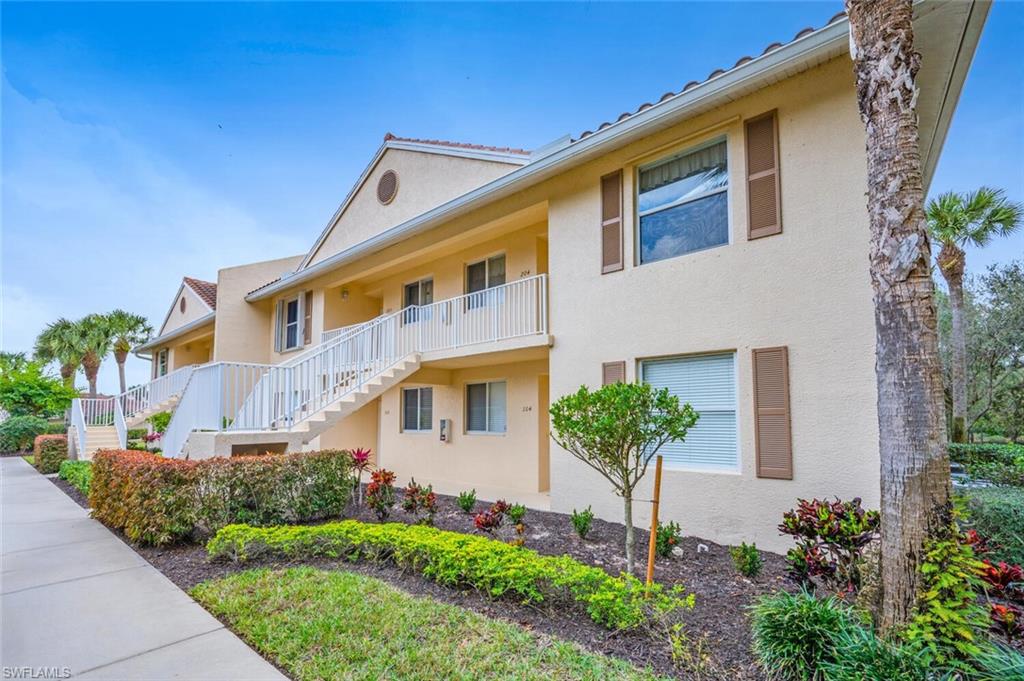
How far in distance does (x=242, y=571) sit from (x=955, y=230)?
67.5ft

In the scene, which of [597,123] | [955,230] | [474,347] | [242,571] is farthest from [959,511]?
[955,230]

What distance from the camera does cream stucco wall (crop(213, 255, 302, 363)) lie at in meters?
17.2

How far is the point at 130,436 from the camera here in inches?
690

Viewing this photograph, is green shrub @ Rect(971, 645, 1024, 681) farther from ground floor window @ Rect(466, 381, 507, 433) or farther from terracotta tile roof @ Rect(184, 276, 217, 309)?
terracotta tile roof @ Rect(184, 276, 217, 309)

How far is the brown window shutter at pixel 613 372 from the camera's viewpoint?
8031 millimetres

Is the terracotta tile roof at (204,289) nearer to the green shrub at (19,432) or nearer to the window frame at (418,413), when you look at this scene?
the green shrub at (19,432)

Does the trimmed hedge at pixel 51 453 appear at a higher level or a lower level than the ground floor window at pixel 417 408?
lower

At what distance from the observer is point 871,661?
2.93 m

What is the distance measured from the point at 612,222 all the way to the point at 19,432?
89.7 ft

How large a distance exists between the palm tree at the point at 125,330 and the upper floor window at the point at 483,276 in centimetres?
3058

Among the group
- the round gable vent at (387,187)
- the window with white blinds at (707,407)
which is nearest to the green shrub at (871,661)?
the window with white blinds at (707,407)

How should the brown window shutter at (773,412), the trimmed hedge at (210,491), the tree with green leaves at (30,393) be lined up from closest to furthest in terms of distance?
the brown window shutter at (773,412)
the trimmed hedge at (210,491)
the tree with green leaves at (30,393)

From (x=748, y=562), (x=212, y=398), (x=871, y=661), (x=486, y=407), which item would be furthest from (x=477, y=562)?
(x=486, y=407)

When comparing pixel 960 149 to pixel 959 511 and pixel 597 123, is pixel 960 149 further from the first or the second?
pixel 959 511
